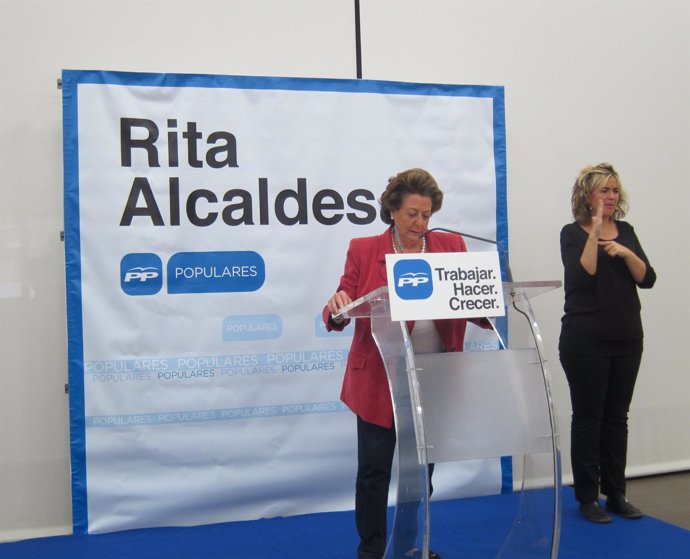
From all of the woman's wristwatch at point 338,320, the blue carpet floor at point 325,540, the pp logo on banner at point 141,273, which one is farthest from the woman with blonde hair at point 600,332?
the pp logo on banner at point 141,273

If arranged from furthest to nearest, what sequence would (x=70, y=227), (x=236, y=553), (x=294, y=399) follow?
(x=294, y=399)
(x=70, y=227)
(x=236, y=553)

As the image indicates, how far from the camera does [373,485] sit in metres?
2.51

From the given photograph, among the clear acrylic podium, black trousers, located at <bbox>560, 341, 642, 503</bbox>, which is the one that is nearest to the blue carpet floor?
black trousers, located at <bbox>560, 341, 642, 503</bbox>

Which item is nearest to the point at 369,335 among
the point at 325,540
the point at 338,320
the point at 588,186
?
the point at 338,320

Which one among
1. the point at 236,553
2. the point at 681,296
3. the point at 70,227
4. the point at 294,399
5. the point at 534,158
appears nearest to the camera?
the point at 236,553

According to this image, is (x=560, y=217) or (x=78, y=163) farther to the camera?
(x=560, y=217)

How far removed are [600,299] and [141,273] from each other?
1956 millimetres

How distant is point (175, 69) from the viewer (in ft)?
11.6

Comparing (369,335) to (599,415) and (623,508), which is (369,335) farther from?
(623,508)

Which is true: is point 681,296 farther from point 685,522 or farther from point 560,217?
point 685,522

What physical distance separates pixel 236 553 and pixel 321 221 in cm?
148

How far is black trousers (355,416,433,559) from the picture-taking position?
2500 millimetres

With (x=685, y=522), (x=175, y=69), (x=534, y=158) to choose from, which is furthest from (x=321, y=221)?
(x=685, y=522)

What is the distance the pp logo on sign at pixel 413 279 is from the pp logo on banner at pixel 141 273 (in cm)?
162
